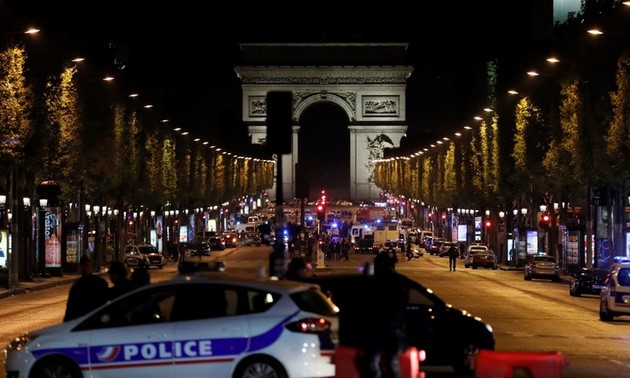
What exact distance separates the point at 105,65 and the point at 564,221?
28.0 meters

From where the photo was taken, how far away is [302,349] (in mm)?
17516

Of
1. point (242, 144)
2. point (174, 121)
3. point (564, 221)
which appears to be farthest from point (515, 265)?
point (242, 144)

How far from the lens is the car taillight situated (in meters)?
17.6

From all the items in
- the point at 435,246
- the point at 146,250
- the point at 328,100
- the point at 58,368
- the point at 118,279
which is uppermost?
the point at 328,100

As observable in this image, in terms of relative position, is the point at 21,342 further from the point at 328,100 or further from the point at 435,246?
the point at 328,100

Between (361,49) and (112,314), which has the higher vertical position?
Answer: (361,49)

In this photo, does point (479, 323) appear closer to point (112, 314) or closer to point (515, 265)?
point (112, 314)

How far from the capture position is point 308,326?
17.6 m

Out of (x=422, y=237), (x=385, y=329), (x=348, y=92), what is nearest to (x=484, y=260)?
(x=422, y=237)

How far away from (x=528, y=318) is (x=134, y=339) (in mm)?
20924

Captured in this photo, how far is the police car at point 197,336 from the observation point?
17.5 metres

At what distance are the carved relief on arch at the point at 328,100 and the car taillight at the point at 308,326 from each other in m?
176

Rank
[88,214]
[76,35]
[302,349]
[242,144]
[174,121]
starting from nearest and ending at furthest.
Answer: [302,349] → [76,35] → [88,214] → [174,121] → [242,144]

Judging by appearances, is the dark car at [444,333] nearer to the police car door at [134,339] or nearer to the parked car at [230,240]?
the police car door at [134,339]
